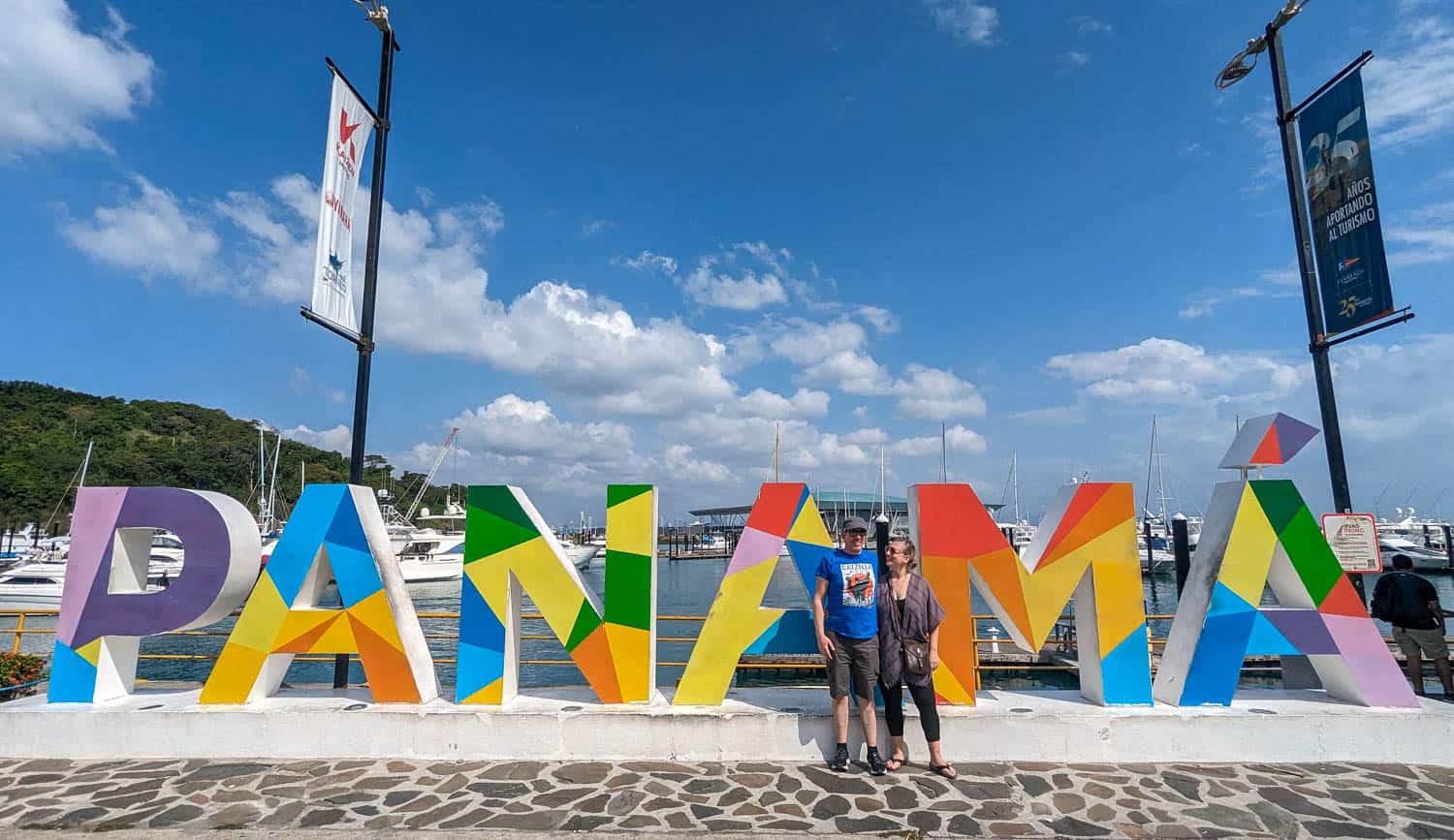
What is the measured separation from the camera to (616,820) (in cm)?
508

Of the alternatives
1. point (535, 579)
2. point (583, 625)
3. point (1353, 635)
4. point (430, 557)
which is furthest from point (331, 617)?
point (430, 557)

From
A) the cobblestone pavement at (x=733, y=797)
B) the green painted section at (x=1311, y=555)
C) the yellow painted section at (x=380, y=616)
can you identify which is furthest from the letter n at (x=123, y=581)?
the green painted section at (x=1311, y=555)

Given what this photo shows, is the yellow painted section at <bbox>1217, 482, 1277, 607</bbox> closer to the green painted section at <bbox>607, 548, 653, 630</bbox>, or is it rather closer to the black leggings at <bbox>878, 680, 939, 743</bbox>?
the black leggings at <bbox>878, 680, 939, 743</bbox>

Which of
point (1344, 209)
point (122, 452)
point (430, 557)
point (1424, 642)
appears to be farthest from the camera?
point (122, 452)

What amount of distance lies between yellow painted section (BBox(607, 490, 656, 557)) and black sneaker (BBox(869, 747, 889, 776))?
2.74 meters

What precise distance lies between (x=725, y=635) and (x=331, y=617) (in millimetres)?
3952

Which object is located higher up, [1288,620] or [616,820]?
[1288,620]

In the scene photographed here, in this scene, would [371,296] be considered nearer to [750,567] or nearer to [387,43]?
[387,43]

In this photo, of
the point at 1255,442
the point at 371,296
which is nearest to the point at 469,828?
the point at 371,296

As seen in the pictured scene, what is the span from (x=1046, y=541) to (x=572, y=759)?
5152mm

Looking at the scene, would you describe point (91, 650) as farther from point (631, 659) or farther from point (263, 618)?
point (631, 659)

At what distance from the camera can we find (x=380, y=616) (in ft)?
22.7

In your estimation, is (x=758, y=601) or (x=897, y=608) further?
(x=758, y=601)

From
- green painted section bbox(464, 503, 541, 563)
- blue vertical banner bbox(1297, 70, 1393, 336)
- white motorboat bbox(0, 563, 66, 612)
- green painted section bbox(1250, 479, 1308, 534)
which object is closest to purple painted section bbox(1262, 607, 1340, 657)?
green painted section bbox(1250, 479, 1308, 534)
